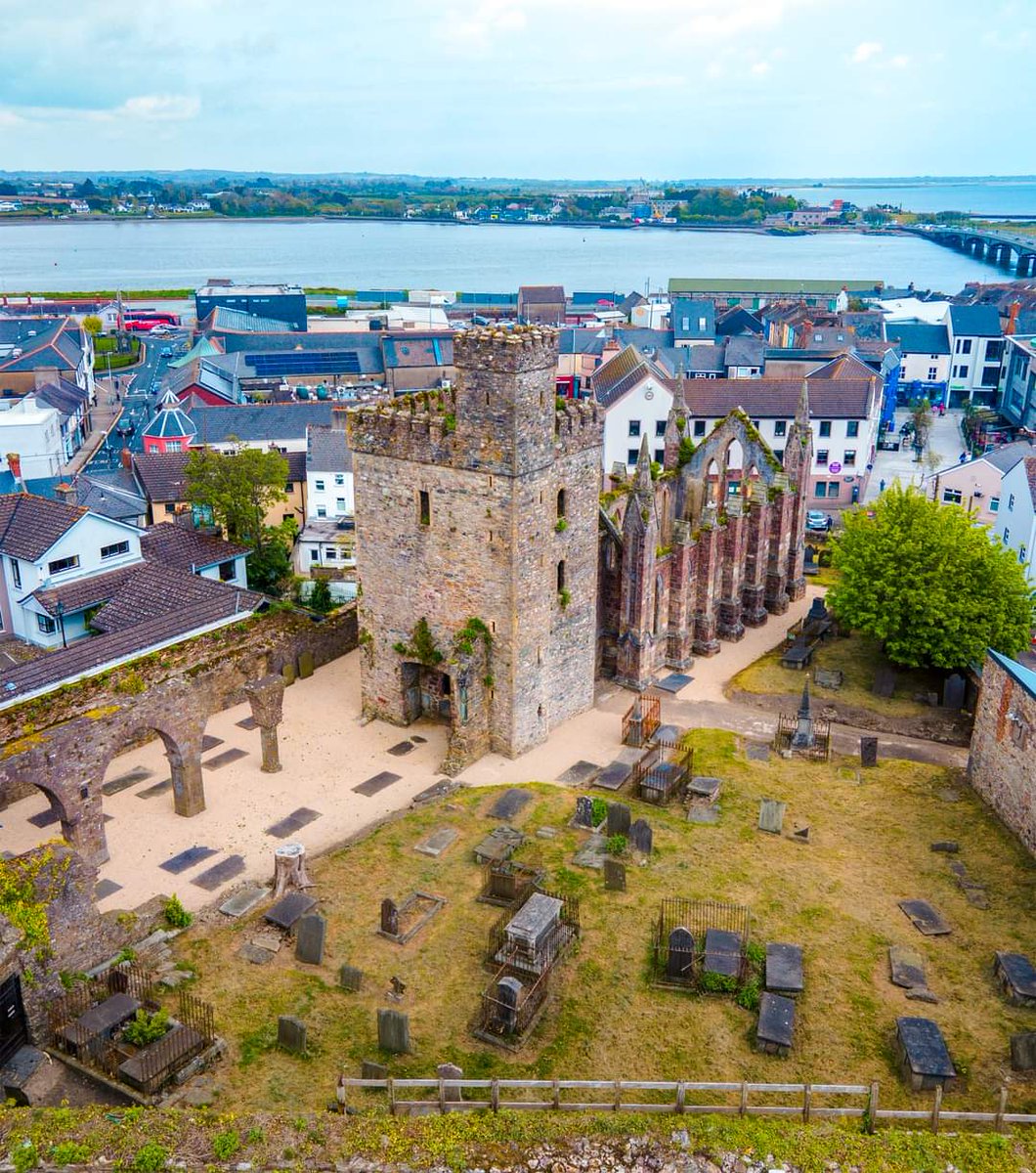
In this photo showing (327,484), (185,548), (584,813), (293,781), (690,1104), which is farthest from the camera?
(327,484)

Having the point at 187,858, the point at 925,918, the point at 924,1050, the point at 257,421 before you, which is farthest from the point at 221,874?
the point at 257,421

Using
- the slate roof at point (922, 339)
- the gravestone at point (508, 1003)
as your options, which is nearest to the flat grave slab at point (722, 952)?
the gravestone at point (508, 1003)

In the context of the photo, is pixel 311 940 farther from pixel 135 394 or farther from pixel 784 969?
pixel 135 394

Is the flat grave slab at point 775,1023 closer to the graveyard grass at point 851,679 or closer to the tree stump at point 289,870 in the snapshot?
the tree stump at point 289,870

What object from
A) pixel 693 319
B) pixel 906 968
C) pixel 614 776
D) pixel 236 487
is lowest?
pixel 614 776

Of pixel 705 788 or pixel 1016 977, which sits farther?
pixel 705 788

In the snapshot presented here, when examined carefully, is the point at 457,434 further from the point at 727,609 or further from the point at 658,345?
the point at 658,345

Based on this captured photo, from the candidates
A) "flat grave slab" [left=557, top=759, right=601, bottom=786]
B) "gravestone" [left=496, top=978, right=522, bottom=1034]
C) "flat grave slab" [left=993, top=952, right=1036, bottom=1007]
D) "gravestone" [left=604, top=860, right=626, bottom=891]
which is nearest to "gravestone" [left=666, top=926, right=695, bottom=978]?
"gravestone" [left=604, top=860, right=626, bottom=891]
